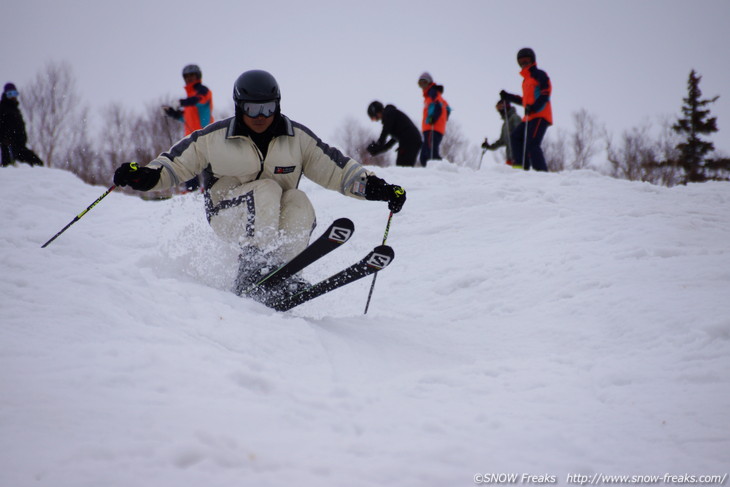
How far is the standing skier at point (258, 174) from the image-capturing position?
3.12 meters

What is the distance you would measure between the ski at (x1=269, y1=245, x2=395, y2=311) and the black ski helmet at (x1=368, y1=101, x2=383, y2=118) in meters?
5.94

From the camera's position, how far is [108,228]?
561 centimetres

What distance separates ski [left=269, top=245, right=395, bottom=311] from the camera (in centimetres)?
302

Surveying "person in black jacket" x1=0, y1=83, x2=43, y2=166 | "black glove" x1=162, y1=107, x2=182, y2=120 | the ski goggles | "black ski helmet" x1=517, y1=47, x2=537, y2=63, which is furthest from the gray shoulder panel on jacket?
"person in black jacket" x1=0, y1=83, x2=43, y2=166

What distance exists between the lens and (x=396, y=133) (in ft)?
27.7

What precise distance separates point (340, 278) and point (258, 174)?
38.4 inches

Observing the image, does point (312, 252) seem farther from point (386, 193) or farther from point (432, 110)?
point (432, 110)

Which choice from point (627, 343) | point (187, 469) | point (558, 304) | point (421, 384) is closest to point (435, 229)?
point (558, 304)

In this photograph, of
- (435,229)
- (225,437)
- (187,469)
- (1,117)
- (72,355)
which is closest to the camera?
(187,469)

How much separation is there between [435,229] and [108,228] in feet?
12.5

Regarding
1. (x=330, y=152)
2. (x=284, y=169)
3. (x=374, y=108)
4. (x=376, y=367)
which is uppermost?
(x=374, y=108)

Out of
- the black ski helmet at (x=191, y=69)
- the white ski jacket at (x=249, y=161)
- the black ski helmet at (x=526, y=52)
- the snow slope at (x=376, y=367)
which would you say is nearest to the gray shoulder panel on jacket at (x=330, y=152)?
the white ski jacket at (x=249, y=161)

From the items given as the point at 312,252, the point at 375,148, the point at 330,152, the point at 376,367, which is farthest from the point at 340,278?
the point at 375,148

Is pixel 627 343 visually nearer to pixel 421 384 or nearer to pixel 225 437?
pixel 421 384
